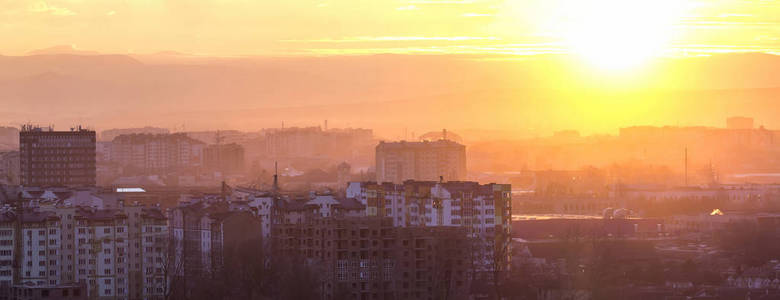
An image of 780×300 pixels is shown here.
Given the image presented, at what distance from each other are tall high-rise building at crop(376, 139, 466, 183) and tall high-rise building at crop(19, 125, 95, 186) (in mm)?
16448

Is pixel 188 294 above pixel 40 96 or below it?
below

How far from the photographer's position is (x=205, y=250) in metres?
29.8

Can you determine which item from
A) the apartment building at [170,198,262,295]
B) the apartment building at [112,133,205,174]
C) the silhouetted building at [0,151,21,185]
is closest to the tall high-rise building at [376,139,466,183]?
the apartment building at [112,133,205,174]

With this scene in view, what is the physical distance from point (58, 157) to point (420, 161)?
19.5 metres

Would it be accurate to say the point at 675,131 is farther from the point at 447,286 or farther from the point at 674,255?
the point at 447,286

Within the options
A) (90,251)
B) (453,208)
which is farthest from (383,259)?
(90,251)

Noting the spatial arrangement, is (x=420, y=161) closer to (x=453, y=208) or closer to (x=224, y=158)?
(x=224, y=158)

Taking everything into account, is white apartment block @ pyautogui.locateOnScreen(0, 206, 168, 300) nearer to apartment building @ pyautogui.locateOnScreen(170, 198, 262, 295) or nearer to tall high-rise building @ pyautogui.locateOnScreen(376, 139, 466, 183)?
apartment building @ pyautogui.locateOnScreen(170, 198, 262, 295)

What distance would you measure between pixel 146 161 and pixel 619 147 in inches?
1177

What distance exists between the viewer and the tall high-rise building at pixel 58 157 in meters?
45.5

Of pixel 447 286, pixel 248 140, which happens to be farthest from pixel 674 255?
pixel 248 140

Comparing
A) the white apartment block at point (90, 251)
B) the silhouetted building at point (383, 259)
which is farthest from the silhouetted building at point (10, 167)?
the silhouetted building at point (383, 259)

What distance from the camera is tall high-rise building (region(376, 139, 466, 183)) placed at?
6250 centimetres

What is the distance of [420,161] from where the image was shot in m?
63.8
